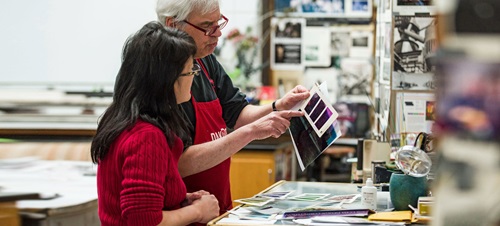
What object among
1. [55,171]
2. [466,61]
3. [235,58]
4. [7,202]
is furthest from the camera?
[235,58]

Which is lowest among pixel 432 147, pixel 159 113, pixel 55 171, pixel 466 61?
pixel 55 171

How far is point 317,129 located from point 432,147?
0.66 m

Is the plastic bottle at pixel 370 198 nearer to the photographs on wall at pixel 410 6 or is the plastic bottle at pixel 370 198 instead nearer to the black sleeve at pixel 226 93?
the black sleeve at pixel 226 93

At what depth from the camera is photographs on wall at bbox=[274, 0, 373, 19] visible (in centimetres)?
726

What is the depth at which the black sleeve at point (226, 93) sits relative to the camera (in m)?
3.30

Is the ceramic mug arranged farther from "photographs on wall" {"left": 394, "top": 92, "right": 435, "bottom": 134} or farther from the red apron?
"photographs on wall" {"left": 394, "top": 92, "right": 435, "bottom": 134}

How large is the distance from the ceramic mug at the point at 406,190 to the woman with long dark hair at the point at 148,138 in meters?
0.65

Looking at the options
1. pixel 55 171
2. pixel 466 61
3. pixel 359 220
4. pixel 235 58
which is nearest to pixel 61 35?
pixel 235 58

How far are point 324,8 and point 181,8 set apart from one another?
450cm

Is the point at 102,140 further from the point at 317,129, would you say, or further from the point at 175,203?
the point at 317,129

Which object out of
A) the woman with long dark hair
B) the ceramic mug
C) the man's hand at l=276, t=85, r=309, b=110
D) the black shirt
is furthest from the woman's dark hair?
the ceramic mug

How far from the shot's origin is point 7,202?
320 cm

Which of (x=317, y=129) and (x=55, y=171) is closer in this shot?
(x=317, y=129)

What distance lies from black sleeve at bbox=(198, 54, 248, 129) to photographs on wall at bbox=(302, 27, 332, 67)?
3.97 m
